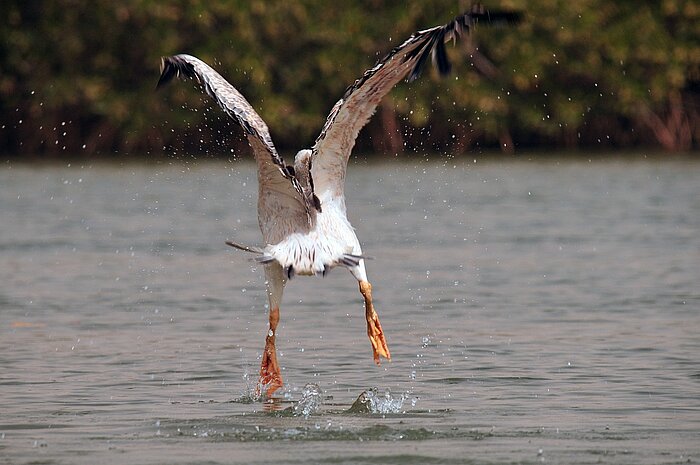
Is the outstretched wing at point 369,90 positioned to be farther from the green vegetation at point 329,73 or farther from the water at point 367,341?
the green vegetation at point 329,73

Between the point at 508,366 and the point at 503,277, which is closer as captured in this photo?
the point at 508,366

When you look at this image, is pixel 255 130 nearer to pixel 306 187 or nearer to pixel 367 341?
pixel 306 187

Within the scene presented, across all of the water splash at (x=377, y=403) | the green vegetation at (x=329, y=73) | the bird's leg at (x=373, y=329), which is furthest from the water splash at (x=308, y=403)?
the green vegetation at (x=329, y=73)

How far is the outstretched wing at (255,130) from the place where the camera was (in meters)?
9.13

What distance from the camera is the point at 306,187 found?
32.4ft

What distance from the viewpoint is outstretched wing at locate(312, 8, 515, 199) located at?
28.8 feet

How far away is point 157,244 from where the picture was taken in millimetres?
18781

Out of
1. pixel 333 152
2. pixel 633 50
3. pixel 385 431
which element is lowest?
pixel 385 431

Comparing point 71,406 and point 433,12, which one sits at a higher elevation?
point 433,12

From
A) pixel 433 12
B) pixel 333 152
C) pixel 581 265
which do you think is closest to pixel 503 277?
pixel 581 265

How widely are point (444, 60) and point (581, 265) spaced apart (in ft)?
25.5

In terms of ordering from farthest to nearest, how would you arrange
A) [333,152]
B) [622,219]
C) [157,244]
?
[622,219]
[157,244]
[333,152]

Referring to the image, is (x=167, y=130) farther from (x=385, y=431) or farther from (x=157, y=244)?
(x=385, y=431)

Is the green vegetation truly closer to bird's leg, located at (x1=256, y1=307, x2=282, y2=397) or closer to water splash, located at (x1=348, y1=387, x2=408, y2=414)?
bird's leg, located at (x1=256, y1=307, x2=282, y2=397)
